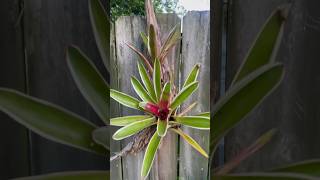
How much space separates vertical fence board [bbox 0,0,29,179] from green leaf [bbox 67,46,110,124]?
114 mm

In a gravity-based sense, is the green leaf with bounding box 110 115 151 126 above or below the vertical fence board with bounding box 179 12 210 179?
below

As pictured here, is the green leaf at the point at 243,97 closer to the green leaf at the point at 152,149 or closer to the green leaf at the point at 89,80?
the green leaf at the point at 152,149

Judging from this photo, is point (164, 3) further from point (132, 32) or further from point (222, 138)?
point (222, 138)

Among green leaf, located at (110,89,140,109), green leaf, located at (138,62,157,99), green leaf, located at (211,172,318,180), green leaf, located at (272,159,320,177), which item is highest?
green leaf, located at (138,62,157,99)

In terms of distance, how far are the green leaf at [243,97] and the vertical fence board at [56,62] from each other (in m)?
0.26

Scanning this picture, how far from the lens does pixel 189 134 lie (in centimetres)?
81

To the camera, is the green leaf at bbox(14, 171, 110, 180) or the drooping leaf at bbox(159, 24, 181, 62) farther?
the green leaf at bbox(14, 171, 110, 180)

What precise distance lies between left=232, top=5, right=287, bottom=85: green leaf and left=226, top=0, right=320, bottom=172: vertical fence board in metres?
0.01

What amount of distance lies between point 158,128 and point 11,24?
0.40 m

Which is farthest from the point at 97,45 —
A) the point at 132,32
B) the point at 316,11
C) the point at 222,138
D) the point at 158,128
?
the point at 316,11

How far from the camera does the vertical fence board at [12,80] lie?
2.89 feet

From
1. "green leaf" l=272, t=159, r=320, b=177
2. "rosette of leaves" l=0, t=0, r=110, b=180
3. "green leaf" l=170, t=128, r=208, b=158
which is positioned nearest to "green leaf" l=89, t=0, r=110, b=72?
"rosette of leaves" l=0, t=0, r=110, b=180

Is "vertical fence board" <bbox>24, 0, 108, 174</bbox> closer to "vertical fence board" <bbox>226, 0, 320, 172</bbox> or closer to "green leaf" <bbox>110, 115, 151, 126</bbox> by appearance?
"green leaf" <bbox>110, 115, 151, 126</bbox>

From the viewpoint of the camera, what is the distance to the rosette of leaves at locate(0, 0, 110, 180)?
34.7 inches
